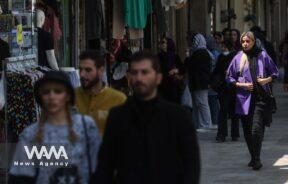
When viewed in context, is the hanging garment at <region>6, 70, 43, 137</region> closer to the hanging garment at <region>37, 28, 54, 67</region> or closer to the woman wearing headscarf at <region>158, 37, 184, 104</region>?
the hanging garment at <region>37, 28, 54, 67</region>

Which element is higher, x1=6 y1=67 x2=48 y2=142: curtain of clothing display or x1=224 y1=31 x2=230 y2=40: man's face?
x1=224 y1=31 x2=230 y2=40: man's face

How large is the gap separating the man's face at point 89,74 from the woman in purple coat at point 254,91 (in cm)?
532

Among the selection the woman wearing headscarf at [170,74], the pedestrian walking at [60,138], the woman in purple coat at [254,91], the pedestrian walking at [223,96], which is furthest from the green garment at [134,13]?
the pedestrian walking at [60,138]

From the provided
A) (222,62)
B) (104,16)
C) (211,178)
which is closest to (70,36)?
(104,16)

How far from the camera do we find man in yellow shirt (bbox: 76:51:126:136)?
624 cm

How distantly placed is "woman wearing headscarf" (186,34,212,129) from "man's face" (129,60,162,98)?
10.6 metres

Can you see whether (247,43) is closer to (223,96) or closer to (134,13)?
(134,13)

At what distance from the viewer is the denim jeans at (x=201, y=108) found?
16.0 metres

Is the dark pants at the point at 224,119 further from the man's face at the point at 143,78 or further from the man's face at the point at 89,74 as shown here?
the man's face at the point at 143,78

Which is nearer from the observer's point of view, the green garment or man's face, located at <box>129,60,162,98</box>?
man's face, located at <box>129,60,162,98</box>

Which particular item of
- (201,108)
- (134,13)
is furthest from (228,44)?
(134,13)

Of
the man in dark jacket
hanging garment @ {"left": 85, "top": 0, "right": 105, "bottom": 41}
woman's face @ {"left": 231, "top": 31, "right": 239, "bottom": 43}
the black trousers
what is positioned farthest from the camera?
woman's face @ {"left": 231, "top": 31, "right": 239, "bottom": 43}

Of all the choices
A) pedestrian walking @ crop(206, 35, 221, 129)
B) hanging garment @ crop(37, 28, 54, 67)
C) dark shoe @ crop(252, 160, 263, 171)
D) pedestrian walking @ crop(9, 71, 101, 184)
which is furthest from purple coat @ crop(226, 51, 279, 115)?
pedestrian walking @ crop(9, 71, 101, 184)

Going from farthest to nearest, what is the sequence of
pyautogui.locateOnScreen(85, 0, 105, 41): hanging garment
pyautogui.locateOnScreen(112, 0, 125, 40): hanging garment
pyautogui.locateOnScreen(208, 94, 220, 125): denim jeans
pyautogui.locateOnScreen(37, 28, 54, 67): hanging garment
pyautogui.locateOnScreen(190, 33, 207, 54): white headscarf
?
pyautogui.locateOnScreen(208, 94, 220, 125): denim jeans
pyautogui.locateOnScreen(190, 33, 207, 54): white headscarf
pyautogui.locateOnScreen(112, 0, 125, 40): hanging garment
pyautogui.locateOnScreen(85, 0, 105, 41): hanging garment
pyautogui.locateOnScreen(37, 28, 54, 67): hanging garment
